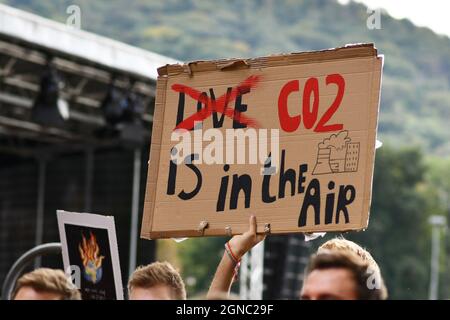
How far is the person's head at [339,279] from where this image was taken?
129 inches

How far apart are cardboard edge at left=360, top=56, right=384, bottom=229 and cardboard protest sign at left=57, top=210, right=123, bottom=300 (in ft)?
2.90

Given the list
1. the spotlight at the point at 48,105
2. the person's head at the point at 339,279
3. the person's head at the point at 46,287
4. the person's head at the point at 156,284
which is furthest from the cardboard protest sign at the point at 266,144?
the spotlight at the point at 48,105

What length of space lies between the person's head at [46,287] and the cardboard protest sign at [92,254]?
2.65ft

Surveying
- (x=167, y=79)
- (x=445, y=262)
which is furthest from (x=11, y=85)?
(x=445, y=262)

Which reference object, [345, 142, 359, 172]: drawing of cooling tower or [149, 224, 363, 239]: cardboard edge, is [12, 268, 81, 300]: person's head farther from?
[345, 142, 359, 172]: drawing of cooling tower

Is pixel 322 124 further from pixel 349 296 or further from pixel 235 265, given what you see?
pixel 349 296

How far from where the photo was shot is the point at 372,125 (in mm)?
4430

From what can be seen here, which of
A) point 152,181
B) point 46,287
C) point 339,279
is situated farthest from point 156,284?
point 339,279

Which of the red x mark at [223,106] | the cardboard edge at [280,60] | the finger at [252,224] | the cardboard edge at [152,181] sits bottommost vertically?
the finger at [252,224]

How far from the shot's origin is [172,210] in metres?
4.77

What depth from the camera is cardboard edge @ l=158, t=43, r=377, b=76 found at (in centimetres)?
452

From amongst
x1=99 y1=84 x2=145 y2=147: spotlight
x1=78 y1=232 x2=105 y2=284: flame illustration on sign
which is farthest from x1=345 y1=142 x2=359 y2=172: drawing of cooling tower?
x1=99 y1=84 x2=145 y2=147: spotlight

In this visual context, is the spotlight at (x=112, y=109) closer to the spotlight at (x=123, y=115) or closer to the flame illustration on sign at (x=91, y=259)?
the spotlight at (x=123, y=115)

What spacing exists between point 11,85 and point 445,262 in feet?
194
